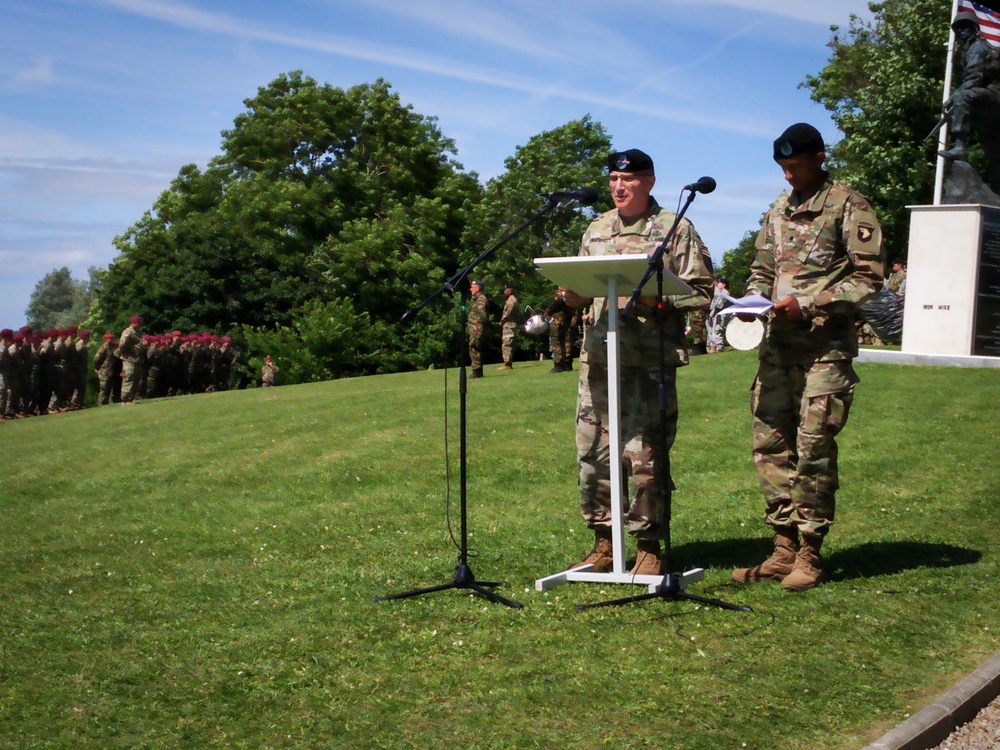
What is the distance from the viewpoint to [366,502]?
1105 cm

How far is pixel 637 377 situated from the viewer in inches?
278

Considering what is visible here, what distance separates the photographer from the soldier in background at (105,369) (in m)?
34.4

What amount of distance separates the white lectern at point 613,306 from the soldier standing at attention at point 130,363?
93.7 ft

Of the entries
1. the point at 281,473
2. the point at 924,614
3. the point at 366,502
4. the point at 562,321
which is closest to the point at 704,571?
the point at 924,614

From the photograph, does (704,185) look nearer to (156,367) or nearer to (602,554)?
(602,554)

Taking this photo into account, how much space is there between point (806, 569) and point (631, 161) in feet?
8.95

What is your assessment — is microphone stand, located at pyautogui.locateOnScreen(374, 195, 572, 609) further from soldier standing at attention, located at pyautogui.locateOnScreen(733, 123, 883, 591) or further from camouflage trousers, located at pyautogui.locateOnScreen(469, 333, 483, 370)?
camouflage trousers, located at pyautogui.locateOnScreen(469, 333, 483, 370)

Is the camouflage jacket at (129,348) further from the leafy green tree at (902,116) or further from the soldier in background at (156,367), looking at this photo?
the leafy green tree at (902,116)

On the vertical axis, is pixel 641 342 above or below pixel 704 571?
above

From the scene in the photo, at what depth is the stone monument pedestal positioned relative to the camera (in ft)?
65.2

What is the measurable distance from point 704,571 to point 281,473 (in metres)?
7.11

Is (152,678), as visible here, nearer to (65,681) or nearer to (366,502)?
(65,681)

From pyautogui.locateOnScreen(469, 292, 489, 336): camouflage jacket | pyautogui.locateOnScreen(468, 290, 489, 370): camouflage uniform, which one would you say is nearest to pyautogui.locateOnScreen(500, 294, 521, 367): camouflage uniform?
pyautogui.locateOnScreen(469, 292, 489, 336): camouflage jacket

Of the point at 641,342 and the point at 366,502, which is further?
the point at 366,502
